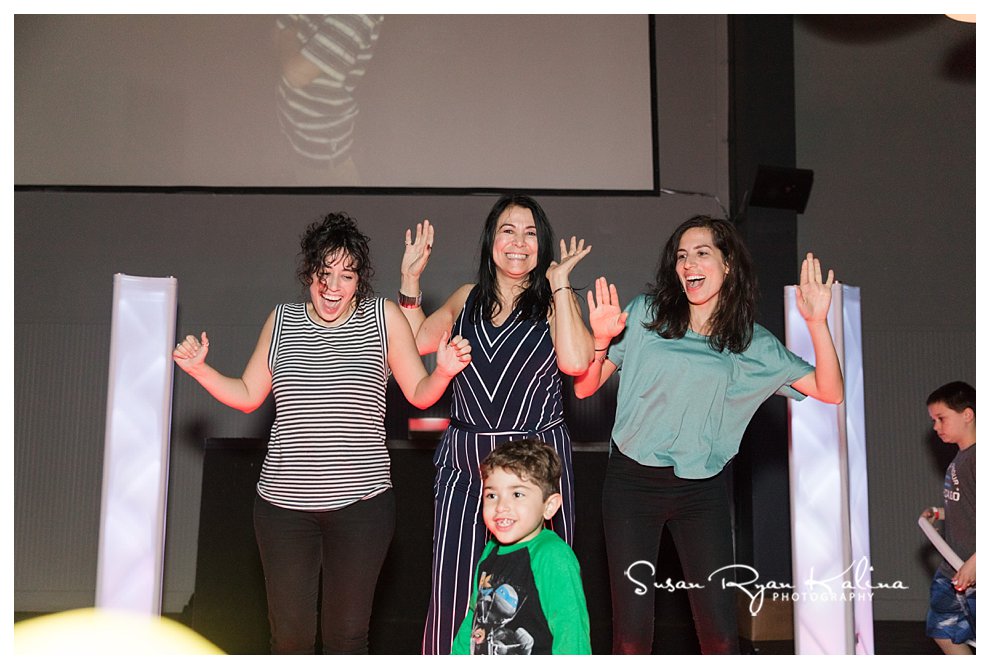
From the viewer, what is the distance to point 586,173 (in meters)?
5.55

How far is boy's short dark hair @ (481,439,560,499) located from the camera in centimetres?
246

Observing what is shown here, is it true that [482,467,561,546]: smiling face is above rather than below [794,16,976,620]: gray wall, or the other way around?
below

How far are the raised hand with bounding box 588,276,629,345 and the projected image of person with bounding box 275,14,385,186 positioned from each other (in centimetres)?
311

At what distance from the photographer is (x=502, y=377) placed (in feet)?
9.02

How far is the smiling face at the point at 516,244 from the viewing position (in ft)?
9.30

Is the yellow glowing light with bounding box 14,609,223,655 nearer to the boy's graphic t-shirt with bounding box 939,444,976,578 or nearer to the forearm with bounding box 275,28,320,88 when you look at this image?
the boy's graphic t-shirt with bounding box 939,444,976,578

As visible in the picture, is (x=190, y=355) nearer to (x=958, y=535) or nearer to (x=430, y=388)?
(x=430, y=388)

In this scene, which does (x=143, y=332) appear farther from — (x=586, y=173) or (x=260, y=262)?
(x=586, y=173)

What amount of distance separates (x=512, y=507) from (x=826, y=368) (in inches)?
40.7

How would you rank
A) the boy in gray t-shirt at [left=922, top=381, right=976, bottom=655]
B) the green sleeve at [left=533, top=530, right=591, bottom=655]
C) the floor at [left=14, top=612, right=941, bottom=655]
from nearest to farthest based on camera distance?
the green sleeve at [left=533, top=530, right=591, bottom=655], the boy in gray t-shirt at [left=922, top=381, right=976, bottom=655], the floor at [left=14, top=612, right=941, bottom=655]

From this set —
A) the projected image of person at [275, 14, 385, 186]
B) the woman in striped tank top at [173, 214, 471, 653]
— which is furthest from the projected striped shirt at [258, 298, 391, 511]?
the projected image of person at [275, 14, 385, 186]

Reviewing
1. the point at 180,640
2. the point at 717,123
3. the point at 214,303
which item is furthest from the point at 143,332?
the point at 717,123

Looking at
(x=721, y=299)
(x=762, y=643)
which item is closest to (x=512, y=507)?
(x=721, y=299)

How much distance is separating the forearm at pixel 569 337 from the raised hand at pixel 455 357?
0.26 metres
